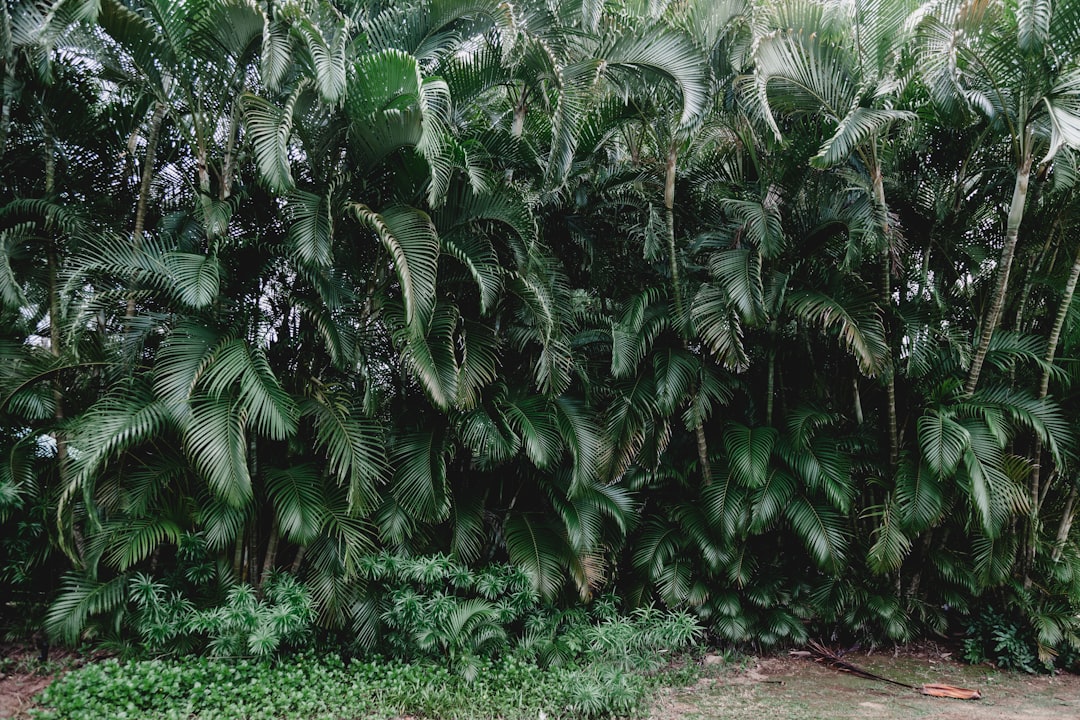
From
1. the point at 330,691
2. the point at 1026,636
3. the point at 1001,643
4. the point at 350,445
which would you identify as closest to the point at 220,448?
the point at 350,445

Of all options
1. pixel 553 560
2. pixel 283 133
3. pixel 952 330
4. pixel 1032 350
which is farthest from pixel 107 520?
pixel 1032 350

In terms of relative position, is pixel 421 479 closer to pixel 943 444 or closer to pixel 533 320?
pixel 533 320

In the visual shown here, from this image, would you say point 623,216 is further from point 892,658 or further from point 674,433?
A: point 892,658

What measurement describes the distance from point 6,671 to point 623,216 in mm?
5988

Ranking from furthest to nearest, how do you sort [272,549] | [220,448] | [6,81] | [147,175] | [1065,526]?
[1065,526]
[147,175]
[272,549]
[6,81]
[220,448]

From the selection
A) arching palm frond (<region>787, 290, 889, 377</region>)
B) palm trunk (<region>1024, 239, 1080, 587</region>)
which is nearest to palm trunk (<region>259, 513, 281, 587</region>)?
arching palm frond (<region>787, 290, 889, 377</region>)

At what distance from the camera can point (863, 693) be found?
546cm

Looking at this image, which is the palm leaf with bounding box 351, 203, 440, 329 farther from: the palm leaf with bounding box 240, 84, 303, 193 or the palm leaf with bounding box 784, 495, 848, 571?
the palm leaf with bounding box 784, 495, 848, 571

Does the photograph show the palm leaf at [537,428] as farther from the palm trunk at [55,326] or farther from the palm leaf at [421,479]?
the palm trunk at [55,326]

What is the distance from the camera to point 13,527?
4.85 metres

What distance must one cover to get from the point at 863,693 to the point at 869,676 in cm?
45

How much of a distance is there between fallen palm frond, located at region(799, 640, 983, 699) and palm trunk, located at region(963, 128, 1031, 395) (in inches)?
94.2

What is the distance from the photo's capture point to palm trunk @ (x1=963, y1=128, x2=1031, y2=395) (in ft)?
17.5

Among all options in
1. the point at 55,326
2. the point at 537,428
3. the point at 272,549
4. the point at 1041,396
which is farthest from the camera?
the point at 1041,396
